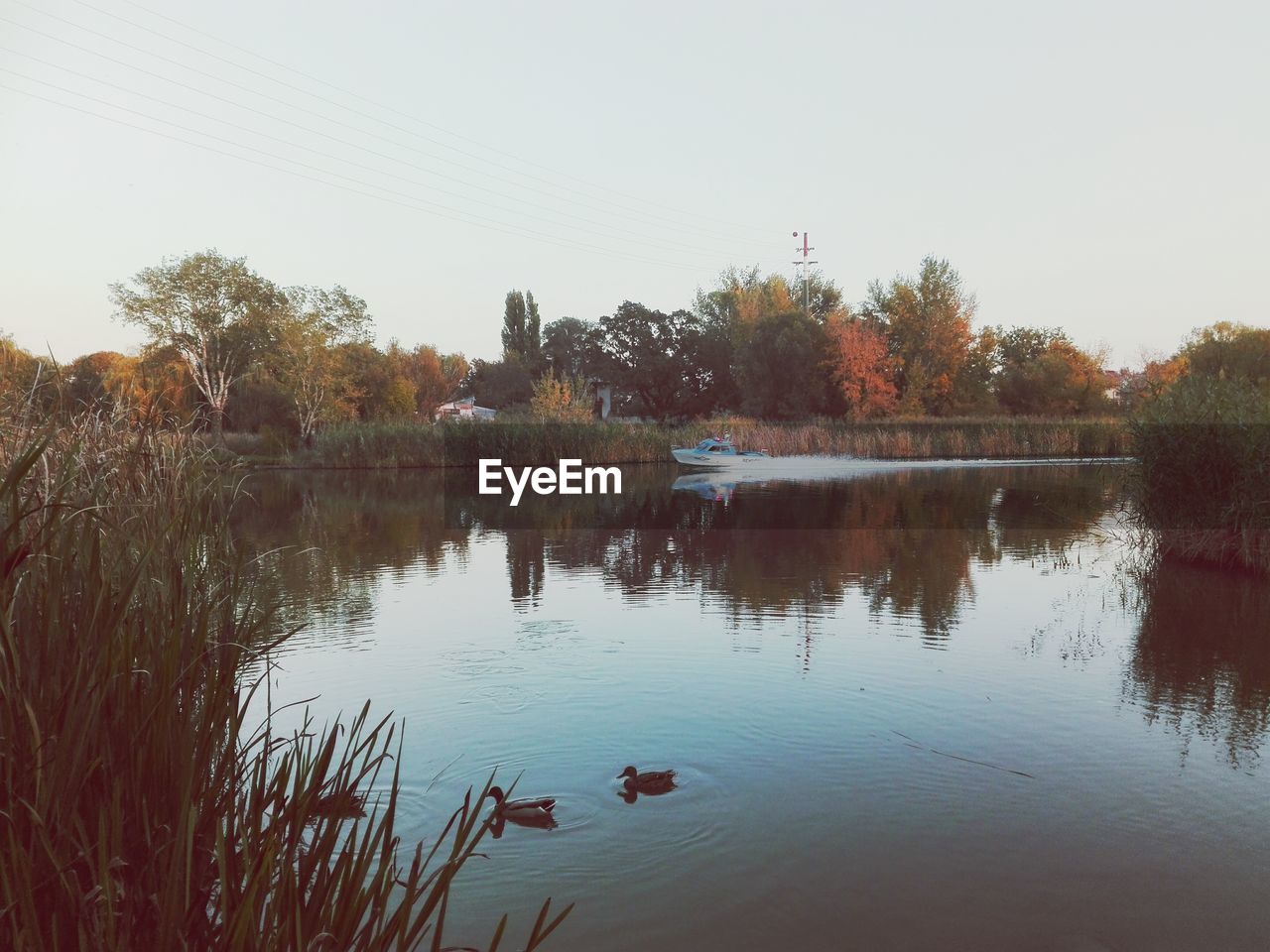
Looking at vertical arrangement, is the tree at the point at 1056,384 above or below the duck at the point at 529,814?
above

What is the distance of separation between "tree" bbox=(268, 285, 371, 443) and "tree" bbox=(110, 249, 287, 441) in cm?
172

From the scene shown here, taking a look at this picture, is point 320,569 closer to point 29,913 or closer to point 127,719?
point 127,719

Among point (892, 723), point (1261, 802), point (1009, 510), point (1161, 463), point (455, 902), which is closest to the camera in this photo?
point (455, 902)

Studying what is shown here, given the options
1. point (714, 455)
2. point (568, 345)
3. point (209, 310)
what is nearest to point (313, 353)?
point (209, 310)

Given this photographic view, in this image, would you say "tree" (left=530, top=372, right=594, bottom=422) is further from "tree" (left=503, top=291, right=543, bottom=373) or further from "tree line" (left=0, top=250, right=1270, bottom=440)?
"tree" (left=503, top=291, right=543, bottom=373)

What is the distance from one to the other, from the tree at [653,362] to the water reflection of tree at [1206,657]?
57.6 metres

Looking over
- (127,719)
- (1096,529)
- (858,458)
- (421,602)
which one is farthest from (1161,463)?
(858,458)

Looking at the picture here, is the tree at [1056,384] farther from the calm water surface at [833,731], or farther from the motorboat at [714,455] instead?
the calm water surface at [833,731]

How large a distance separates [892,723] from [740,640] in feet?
8.99

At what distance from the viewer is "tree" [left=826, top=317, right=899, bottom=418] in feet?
176

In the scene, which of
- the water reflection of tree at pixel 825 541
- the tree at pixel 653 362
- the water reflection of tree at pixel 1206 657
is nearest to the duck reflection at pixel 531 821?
the water reflection of tree at pixel 1206 657

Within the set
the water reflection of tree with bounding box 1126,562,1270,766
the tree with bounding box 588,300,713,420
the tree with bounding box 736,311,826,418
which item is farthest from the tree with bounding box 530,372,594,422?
the water reflection of tree with bounding box 1126,562,1270,766

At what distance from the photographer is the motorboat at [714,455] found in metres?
40.0

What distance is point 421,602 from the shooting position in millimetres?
12094
